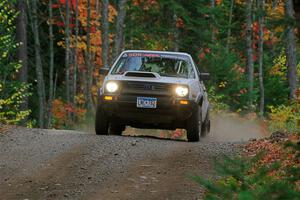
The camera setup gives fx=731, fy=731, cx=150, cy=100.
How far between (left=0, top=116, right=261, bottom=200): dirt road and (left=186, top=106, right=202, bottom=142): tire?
92 cm

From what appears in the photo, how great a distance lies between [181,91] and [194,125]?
0.82 m

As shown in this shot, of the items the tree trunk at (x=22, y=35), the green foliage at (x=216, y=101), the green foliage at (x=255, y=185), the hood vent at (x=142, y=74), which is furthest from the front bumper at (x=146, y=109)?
the tree trunk at (x=22, y=35)

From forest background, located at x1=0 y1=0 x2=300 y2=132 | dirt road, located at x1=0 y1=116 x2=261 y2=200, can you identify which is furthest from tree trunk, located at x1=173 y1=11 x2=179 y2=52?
dirt road, located at x1=0 y1=116 x2=261 y2=200

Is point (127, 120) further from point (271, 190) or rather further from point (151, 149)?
point (271, 190)

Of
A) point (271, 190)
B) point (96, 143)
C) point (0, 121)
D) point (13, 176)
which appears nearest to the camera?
point (271, 190)

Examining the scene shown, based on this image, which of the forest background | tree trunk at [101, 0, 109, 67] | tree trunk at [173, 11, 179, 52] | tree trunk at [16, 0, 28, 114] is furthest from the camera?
tree trunk at [173, 11, 179, 52]

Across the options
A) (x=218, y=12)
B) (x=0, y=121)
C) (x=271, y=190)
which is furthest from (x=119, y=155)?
(x=218, y=12)

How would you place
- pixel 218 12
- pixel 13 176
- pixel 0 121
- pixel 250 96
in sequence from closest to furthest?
pixel 13 176
pixel 0 121
pixel 250 96
pixel 218 12

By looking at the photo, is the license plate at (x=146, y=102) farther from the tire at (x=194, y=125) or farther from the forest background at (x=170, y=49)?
the forest background at (x=170, y=49)

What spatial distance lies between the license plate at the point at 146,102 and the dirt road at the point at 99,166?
2.38 ft

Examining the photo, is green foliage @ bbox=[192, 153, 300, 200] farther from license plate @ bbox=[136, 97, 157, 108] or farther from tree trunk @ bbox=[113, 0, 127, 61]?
tree trunk @ bbox=[113, 0, 127, 61]

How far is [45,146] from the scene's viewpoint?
1300 centimetres

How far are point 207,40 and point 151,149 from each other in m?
22.0

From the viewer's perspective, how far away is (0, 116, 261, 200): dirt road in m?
9.25
